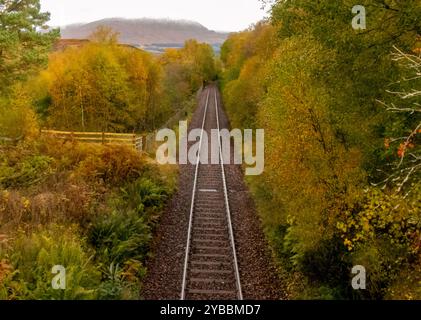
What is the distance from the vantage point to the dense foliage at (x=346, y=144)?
344 inches

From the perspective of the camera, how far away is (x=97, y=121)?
38.6 metres

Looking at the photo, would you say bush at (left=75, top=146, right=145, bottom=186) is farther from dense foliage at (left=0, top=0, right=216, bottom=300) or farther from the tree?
the tree

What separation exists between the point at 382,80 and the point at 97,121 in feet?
107

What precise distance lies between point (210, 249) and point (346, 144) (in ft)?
18.1

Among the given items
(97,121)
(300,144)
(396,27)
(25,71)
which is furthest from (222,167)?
(97,121)

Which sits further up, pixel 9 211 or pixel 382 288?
pixel 9 211

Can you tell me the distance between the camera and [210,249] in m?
13.2

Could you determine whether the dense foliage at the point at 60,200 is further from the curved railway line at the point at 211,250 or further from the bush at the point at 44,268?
the curved railway line at the point at 211,250

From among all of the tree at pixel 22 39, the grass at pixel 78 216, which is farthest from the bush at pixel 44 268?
the tree at pixel 22 39

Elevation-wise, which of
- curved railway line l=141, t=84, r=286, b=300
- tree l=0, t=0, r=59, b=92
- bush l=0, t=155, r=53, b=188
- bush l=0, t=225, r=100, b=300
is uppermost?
tree l=0, t=0, r=59, b=92

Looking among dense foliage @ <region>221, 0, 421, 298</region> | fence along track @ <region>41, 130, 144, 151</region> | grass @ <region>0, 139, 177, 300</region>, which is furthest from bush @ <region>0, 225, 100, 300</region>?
fence along track @ <region>41, 130, 144, 151</region>

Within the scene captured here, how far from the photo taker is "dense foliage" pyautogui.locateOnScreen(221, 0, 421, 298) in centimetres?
873

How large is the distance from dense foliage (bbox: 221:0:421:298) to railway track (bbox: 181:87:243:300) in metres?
1.85
